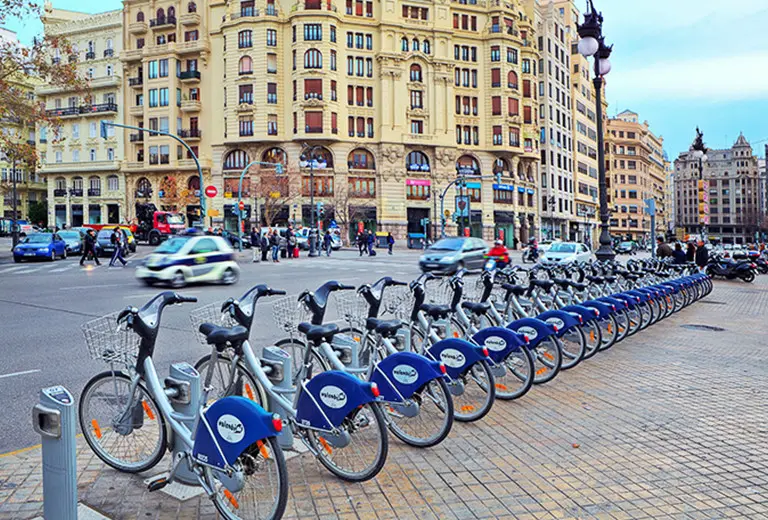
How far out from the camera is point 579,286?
995cm

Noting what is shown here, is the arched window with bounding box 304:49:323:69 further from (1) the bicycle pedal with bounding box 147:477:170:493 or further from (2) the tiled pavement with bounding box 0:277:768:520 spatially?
(1) the bicycle pedal with bounding box 147:477:170:493

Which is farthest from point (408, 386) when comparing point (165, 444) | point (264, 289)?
point (165, 444)

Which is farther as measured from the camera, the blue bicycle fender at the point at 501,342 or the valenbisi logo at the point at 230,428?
the blue bicycle fender at the point at 501,342

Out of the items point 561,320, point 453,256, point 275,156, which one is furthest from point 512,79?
point 561,320

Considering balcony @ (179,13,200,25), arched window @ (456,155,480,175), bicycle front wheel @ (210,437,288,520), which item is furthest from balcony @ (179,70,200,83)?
bicycle front wheel @ (210,437,288,520)

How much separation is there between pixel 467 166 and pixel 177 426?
221 ft

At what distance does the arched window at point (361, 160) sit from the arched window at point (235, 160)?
1038cm

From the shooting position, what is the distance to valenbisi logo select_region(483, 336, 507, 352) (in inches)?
243

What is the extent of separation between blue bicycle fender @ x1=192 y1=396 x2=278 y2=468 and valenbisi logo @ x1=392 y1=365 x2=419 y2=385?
4.76 feet

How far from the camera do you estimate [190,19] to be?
67000 millimetres

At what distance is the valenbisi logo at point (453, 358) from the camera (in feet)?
17.8

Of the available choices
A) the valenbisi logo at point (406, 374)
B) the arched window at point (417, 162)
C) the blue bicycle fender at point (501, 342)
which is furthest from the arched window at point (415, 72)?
the valenbisi logo at point (406, 374)

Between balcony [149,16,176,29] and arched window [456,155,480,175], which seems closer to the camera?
balcony [149,16,176,29]

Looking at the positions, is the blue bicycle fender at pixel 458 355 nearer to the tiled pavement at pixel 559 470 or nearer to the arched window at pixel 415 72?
the tiled pavement at pixel 559 470
